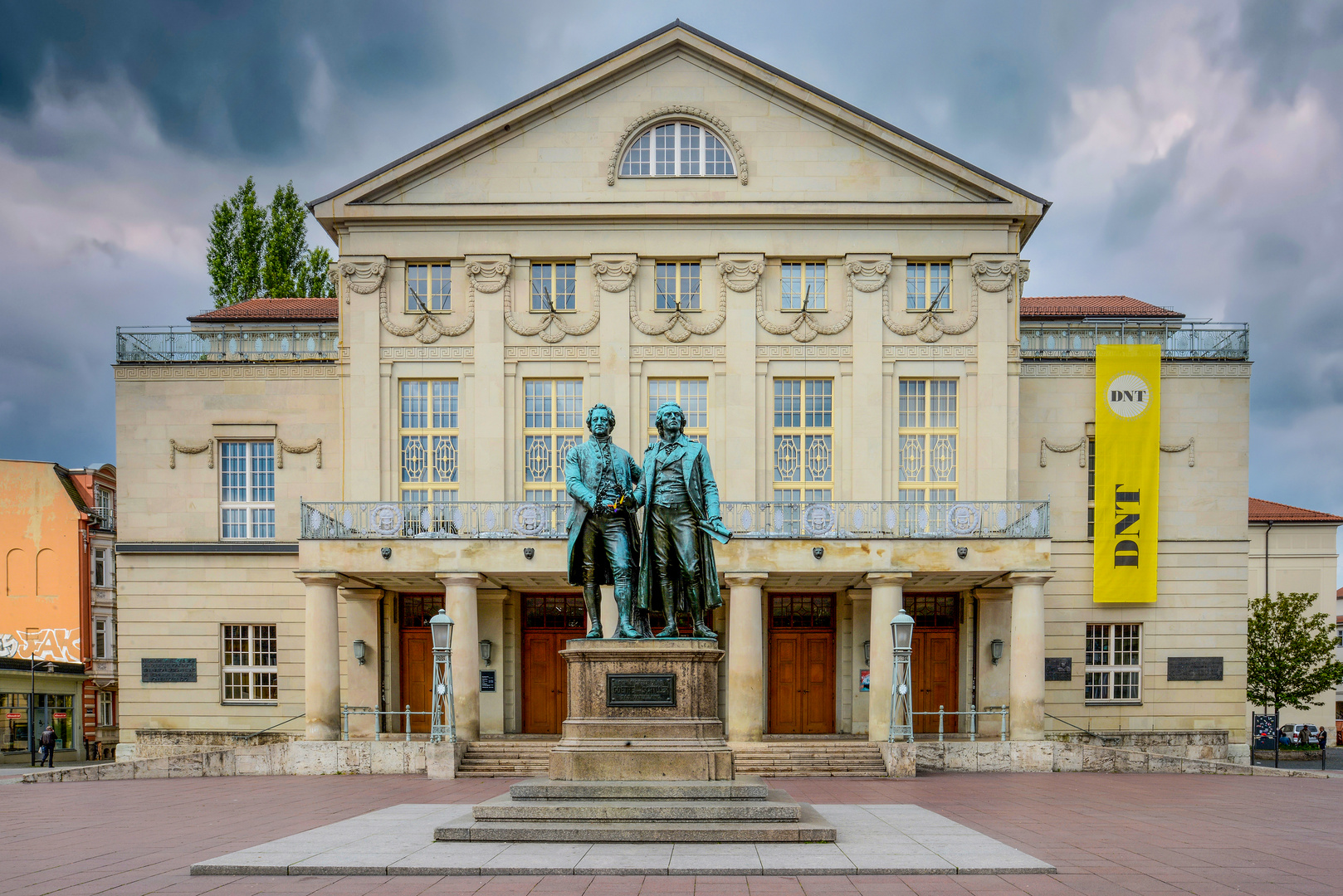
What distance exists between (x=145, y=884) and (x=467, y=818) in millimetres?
3495

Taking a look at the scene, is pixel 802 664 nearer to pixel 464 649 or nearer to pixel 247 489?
pixel 464 649

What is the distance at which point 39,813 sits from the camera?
16391 mm

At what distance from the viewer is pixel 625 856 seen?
10438mm

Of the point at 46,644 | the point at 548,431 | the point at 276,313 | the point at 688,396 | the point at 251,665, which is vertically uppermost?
the point at 276,313

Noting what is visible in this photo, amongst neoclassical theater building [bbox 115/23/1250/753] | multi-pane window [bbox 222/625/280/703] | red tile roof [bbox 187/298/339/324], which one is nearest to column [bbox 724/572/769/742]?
neoclassical theater building [bbox 115/23/1250/753]

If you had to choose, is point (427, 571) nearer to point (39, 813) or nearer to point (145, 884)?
point (39, 813)

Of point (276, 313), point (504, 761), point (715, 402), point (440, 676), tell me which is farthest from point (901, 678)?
point (276, 313)

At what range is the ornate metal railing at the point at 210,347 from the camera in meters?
31.2

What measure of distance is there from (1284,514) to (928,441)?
2824cm

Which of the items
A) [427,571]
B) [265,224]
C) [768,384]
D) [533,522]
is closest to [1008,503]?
[768,384]

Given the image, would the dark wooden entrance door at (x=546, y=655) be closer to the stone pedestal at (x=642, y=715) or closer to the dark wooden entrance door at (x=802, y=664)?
the dark wooden entrance door at (x=802, y=664)

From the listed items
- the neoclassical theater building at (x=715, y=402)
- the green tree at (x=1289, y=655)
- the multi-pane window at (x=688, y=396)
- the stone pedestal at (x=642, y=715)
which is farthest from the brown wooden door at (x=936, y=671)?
the stone pedestal at (x=642, y=715)

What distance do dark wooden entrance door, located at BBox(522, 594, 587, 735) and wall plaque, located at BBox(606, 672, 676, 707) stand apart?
1726cm

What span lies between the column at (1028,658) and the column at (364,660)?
55.2ft
